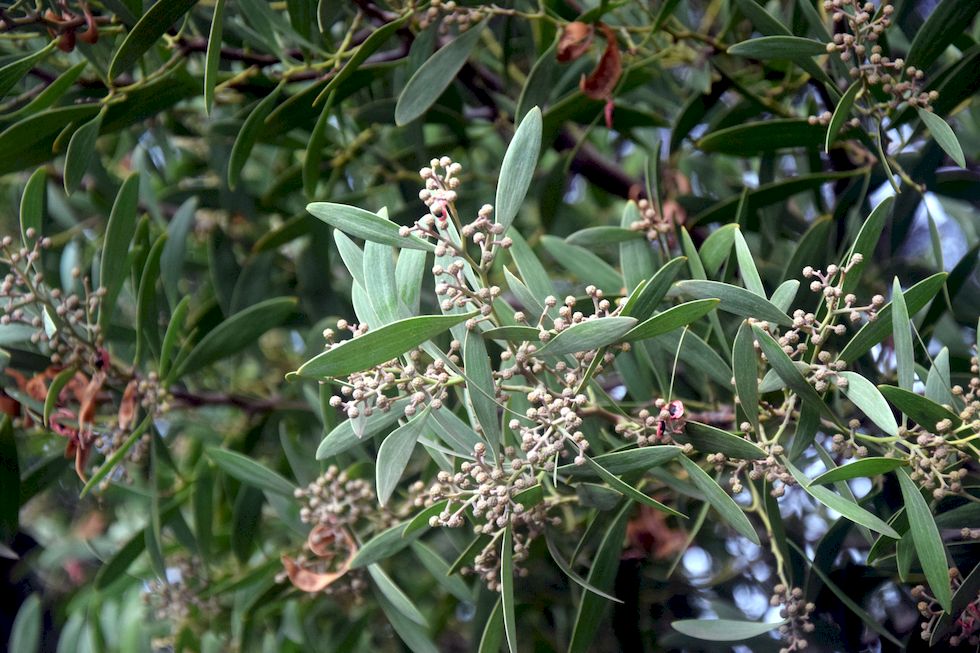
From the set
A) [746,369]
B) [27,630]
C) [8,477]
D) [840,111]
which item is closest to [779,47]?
[840,111]

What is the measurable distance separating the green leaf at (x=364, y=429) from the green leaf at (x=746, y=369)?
228 millimetres

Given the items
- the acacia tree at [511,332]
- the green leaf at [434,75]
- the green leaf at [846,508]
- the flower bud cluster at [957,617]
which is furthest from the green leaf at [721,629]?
the green leaf at [434,75]

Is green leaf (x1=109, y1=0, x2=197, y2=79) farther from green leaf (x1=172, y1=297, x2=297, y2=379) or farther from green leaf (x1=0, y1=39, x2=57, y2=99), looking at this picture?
green leaf (x1=172, y1=297, x2=297, y2=379)

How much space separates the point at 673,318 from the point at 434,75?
1.50 ft

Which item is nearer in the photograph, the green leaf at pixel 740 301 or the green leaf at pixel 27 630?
the green leaf at pixel 740 301

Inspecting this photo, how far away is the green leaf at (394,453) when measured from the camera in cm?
63

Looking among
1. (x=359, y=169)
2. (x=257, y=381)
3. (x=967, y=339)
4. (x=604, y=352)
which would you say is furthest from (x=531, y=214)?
(x=604, y=352)

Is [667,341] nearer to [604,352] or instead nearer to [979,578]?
[604,352]

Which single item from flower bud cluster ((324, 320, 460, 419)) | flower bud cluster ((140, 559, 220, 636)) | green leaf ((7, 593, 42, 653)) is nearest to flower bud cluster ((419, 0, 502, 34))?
flower bud cluster ((324, 320, 460, 419))

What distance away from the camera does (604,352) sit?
2.07 feet

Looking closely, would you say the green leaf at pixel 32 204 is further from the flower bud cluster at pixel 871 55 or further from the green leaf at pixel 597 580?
the flower bud cluster at pixel 871 55

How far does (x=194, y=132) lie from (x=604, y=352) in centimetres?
114

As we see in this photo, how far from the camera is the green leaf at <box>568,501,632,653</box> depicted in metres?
0.81

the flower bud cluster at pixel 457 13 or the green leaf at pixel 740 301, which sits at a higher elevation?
the flower bud cluster at pixel 457 13
